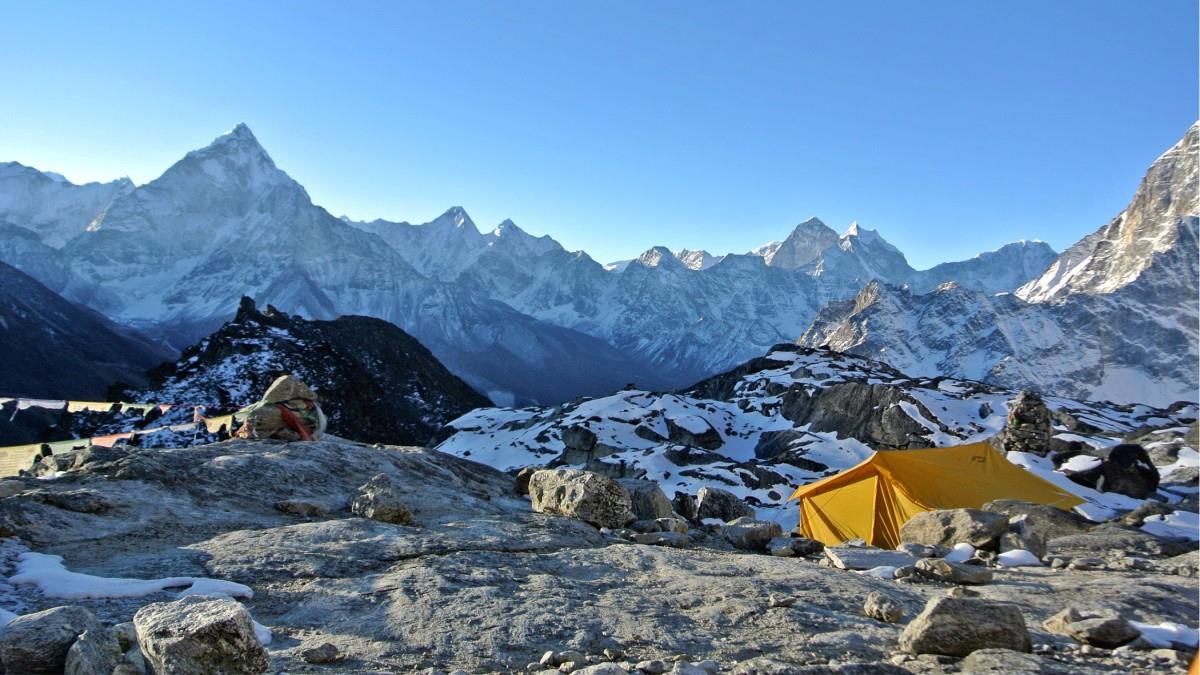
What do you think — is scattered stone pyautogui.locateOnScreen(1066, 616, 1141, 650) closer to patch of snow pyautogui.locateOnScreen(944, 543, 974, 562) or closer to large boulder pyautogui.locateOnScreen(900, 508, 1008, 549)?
patch of snow pyautogui.locateOnScreen(944, 543, 974, 562)

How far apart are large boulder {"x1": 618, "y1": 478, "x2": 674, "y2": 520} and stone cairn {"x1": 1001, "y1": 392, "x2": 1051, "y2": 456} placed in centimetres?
2137

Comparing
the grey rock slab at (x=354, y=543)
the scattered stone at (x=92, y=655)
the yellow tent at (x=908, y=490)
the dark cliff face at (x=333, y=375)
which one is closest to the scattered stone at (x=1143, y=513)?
the yellow tent at (x=908, y=490)

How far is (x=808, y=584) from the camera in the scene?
27.5ft

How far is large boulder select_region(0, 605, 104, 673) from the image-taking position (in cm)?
499

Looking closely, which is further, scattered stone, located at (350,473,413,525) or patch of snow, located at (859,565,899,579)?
scattered stone, located at (350,473,413,525)

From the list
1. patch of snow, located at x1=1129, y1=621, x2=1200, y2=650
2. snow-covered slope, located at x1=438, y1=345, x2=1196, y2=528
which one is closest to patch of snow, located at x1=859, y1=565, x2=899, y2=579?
patch of snow, located at x1=1129, y1=621, x2=1200, y2=650

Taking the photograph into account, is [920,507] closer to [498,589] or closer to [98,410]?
[498,589]

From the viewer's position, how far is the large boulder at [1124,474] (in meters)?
22.8

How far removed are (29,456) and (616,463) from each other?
47676 mm

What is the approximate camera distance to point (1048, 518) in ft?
48.6

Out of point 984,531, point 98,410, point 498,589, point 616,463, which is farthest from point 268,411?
point 616,463

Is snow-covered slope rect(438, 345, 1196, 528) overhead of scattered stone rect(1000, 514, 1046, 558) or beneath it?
beneath

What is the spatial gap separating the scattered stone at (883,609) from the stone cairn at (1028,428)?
26.5 meters

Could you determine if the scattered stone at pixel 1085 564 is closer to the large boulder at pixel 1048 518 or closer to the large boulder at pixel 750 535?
the large boulder at pixel 1048 518
